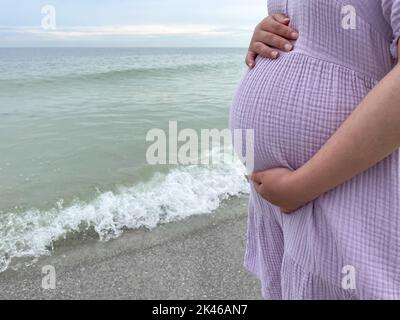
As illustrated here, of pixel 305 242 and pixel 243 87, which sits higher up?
pixel 243 87

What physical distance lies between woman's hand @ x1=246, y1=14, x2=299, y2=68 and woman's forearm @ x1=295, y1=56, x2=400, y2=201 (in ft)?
0.87

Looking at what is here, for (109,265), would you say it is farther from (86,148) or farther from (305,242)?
(86,148)

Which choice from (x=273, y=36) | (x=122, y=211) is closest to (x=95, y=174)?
(x=122, y=211)

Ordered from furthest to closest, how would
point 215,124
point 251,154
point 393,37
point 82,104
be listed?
point 82,104
point 215,124
point 251,154
point 393,37

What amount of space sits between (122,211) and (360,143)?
2.97 meters

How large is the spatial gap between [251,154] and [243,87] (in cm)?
19

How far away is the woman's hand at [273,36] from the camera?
93 centimetres

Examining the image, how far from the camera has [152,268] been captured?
2600mm

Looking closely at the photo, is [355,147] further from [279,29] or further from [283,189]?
[279,29]

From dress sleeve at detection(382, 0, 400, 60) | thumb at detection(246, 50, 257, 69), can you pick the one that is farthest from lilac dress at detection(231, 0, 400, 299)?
A: thumb at detection(246, 50, 257, 69)

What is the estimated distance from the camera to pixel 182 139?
6734mm

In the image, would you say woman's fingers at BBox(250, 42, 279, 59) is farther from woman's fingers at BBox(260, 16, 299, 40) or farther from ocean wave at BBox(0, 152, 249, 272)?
ocean wave at BBox(0, 152, 249, 272)

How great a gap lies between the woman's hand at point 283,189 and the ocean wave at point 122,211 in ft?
7.76
